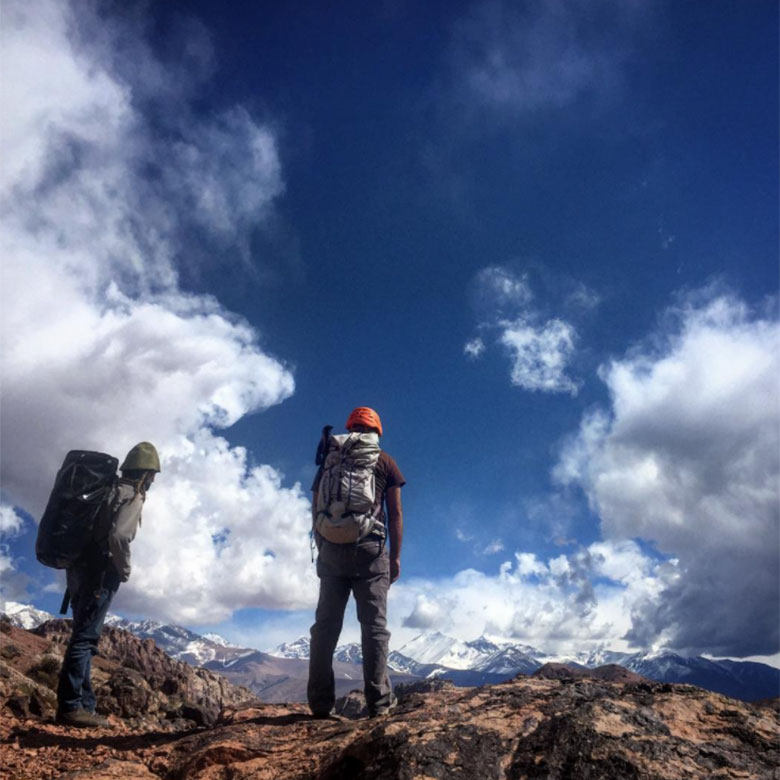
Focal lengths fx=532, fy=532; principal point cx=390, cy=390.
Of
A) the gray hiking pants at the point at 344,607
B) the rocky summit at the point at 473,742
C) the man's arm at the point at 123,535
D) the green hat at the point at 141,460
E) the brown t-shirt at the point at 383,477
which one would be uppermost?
the green hat at the point at 141,460

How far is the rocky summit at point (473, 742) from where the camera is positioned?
3168 millimetres

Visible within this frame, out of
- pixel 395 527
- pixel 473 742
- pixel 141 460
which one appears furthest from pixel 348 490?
pixel 141 460

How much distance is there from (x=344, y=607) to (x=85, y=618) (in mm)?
3821

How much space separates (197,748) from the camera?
4.71m

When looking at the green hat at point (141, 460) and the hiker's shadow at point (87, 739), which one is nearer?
A: the hiker's shadow at point (87, 739)

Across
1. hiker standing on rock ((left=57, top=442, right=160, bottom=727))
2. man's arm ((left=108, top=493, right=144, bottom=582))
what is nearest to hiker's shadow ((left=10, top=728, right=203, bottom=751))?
hiker standing on rock ((left=57, top=442, right=160, bottom=727))

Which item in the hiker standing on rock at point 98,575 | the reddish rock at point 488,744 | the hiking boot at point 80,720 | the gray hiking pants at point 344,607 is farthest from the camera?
the hiker standing on rock at point 98,575

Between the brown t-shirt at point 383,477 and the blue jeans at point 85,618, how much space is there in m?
3.38

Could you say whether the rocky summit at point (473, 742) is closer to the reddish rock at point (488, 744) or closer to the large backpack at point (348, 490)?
the reddish rock at point (488, 744)

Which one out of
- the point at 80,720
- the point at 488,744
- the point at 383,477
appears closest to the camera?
the point at 488,744

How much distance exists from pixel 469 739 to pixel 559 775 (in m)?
0.68

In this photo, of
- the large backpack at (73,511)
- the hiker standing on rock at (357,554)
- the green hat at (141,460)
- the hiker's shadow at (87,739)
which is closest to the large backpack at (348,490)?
the hiker standing on rock at (357,554)

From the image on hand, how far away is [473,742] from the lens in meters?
Result: 3.50

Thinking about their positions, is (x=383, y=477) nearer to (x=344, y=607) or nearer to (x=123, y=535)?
(x=344, y=607)
